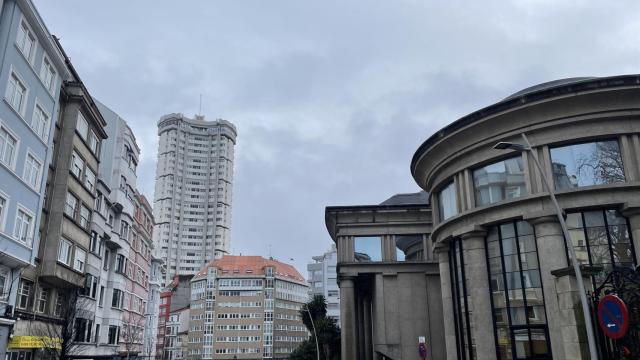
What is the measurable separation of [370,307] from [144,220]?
25022 mm

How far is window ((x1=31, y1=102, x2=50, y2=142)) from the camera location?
24.8 metres

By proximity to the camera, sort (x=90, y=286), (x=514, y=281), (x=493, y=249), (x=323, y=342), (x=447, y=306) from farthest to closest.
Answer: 1. (x=323, y=342)
2. (x=90, y=286)
3. (x=447, y=306)
4. (x=493, y=249)
5. (x=514, y=281)

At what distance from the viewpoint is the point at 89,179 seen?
34688 millimetres

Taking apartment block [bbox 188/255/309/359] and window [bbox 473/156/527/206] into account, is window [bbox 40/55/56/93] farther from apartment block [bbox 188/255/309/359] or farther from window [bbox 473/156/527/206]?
apartment block [bbox 188/255/309/359]

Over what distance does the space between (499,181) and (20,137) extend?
21.0 m

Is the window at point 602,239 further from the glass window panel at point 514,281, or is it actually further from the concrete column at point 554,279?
the glass window panel at point 514,281

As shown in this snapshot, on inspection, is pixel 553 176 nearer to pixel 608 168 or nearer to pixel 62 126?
pixel 608 168

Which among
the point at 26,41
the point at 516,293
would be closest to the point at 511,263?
the point at 516,293

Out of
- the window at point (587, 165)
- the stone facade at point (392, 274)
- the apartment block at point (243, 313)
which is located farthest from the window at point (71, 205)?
the apartment block at point (243, 313)

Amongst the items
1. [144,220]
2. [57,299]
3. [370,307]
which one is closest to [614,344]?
[57,299]

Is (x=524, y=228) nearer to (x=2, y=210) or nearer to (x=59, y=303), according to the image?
(x=2, y=210)

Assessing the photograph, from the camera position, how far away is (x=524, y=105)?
2177cm

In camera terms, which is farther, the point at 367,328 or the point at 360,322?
the point at 367,328

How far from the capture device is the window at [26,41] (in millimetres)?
23122
